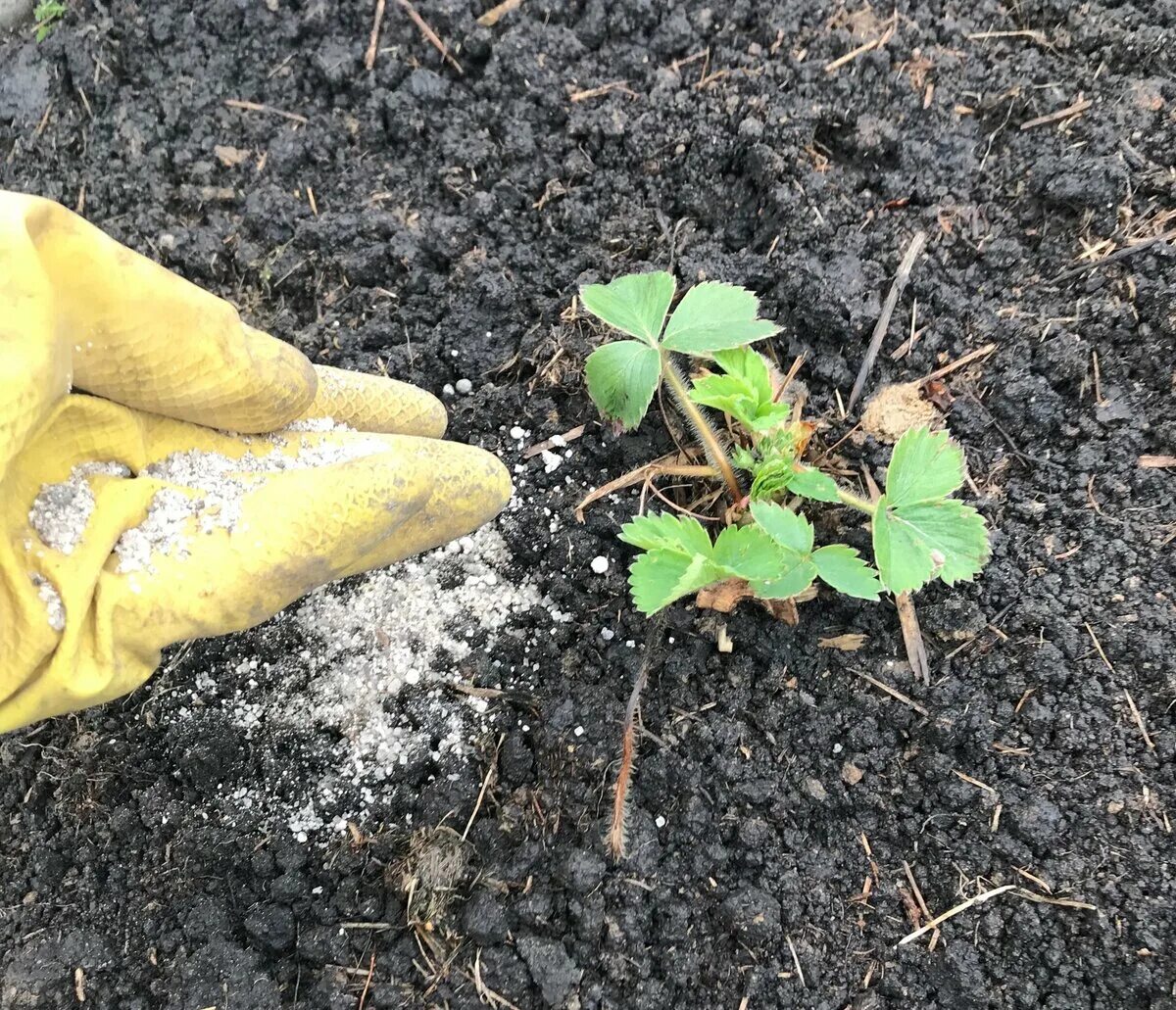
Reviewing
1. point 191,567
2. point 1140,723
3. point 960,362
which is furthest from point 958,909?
point 191,567

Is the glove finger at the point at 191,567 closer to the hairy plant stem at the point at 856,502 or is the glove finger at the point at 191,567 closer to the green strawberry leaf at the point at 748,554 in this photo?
the green strawberry leaf at the point at 748,554

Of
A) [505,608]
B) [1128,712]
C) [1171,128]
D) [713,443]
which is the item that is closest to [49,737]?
[505,608]

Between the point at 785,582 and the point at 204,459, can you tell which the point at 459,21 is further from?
the point at 785,582

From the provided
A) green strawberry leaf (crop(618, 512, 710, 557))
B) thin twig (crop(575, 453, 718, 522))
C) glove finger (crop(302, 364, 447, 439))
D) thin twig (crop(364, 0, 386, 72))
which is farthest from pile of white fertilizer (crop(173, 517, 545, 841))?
thin twig (crop(364, 0, 386, 72))

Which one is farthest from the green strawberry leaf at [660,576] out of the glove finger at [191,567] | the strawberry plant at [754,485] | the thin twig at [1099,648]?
the thin twig at [1099,648]

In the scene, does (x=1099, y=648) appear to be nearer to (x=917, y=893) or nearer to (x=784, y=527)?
(x=917, y=893)

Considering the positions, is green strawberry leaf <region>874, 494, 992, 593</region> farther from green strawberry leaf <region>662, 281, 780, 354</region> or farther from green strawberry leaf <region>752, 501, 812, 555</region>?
green strawberry leaf <region>662, 281, 780, 354</region>
